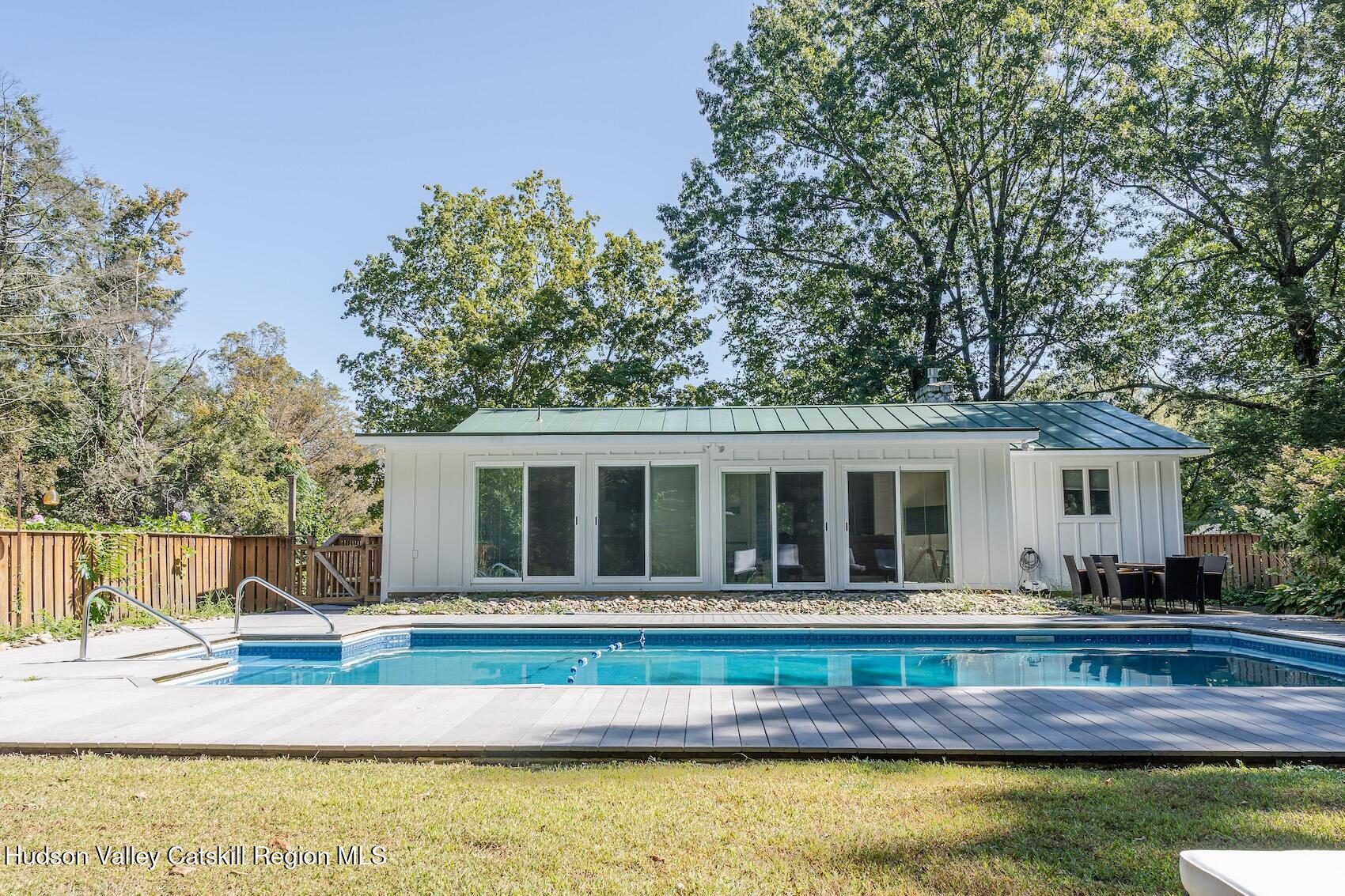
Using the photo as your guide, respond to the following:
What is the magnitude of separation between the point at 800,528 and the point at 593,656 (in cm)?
474

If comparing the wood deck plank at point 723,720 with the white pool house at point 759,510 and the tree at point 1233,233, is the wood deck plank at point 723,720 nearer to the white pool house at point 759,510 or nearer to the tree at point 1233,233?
the white pool house at point 759,510

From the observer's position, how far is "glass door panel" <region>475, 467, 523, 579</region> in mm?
12398

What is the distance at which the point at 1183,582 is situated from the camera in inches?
412

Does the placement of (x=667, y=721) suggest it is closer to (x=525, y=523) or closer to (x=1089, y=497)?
(x=525, y=523)

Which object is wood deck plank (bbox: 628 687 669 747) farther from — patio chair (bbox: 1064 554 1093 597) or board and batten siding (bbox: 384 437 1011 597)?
patio chair (bbox: 1064 554 1093 597)

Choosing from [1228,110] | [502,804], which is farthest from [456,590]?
[1228,110]

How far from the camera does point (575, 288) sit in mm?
22812

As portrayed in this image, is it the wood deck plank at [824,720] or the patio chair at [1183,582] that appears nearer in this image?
the wood deck plank at [824,720]

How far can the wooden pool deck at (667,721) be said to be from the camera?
13.5 feet

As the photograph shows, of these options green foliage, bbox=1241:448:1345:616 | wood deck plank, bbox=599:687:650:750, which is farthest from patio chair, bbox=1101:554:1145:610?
wood deck plank, bbox=599:687:650:750

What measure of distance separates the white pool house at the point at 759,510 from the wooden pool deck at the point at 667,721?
605 cm

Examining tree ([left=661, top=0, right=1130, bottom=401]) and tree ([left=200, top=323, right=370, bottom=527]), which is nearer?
tree ([left=661, top=0, right=1130, bottom=401])

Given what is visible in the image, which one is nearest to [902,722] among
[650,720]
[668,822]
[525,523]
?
[650,720]

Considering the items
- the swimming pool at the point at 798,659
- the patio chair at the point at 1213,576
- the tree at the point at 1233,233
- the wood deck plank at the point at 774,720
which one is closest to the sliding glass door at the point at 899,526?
the swimming pool at the point at 798,659
